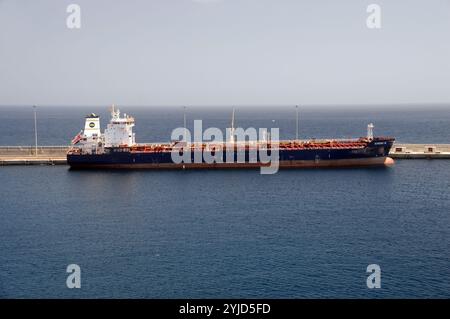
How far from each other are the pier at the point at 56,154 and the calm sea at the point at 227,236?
1277 centimetres

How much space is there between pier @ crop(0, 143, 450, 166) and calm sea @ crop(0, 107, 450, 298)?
1277cm

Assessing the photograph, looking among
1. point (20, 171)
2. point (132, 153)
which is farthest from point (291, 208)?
point (20, 171)

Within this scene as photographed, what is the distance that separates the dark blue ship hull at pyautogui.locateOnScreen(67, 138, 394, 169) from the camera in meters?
65.6

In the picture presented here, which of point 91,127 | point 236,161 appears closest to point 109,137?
point 91,127

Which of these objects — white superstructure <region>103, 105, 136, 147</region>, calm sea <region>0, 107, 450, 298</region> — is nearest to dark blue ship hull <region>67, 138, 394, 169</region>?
white superstructure <region>103, 105, 136, 147</region>

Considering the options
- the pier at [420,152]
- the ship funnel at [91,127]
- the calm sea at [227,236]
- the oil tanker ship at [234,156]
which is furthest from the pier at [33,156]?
the pier at [420,152]

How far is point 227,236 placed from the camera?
36.3 meters

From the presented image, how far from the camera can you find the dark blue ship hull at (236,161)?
6562cm

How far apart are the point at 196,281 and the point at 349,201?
22.3 meters

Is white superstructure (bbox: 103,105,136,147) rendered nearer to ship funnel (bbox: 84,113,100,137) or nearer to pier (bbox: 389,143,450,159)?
Result: ship funnel (bbox: 84,113,100,137)

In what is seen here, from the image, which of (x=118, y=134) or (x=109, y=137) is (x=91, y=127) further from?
(x=118, y=134)

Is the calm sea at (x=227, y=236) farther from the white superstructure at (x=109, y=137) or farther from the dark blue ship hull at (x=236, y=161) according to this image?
the white superstructure at (x=109, y=137)

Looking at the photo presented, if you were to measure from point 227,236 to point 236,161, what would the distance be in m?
30.2

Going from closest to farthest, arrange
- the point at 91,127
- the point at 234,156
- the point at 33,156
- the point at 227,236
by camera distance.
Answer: the point at 227,236, the point at 234,156, the point at 91,127, the point at 33,156
